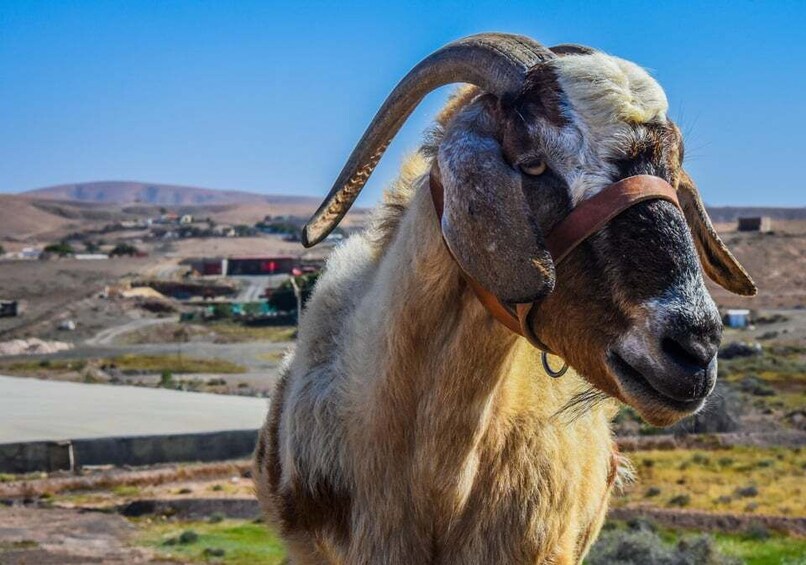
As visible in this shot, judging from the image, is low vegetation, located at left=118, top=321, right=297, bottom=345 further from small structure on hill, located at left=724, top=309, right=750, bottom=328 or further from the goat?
the goat

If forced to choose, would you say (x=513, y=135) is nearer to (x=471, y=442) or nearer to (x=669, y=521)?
(x=471, y=442)

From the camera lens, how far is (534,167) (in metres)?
3.93

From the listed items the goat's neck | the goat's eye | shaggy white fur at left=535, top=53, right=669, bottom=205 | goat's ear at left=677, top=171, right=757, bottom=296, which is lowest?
the goat's neck

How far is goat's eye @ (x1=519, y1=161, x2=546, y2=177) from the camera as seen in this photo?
12.9 feet

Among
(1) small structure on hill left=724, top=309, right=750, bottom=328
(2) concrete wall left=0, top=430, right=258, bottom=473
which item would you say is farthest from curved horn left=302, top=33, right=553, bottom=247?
(1) small structure on hill left=724, top=309, right=750, bottom=328

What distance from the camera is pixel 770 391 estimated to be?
42312mm

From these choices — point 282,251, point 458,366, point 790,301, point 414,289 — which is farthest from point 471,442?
point 282,251

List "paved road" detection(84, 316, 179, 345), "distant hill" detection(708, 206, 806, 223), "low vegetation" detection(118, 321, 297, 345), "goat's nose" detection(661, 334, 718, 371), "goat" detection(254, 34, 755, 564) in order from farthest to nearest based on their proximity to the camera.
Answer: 1. "distant hill" detection(708, 206, 806, 223)
2. "paved road" detection(84, 316, 179, 345)
3. "low vegetation" detection(118, 321, 297, 345)
4. "goat" detection(254, 34, 755, 564)
5. "goat's nose" detection(661, 334, 718, 371)

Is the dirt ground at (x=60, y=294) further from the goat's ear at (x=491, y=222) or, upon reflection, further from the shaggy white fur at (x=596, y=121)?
the shaggy white fur at (x=596, y=121)

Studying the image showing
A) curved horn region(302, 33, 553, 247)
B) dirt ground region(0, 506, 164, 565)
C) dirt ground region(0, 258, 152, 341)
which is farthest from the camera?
dirt ground region(0, 258, 152, 341)

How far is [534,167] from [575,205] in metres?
0.20

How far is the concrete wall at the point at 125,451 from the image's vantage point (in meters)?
21.3

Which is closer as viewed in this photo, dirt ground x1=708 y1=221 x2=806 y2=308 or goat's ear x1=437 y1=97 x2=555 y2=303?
goat's ear x1=437 y1=97 x2=555 y2=303

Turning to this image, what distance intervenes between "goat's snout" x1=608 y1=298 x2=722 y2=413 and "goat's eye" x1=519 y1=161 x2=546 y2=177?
2.11 feet
